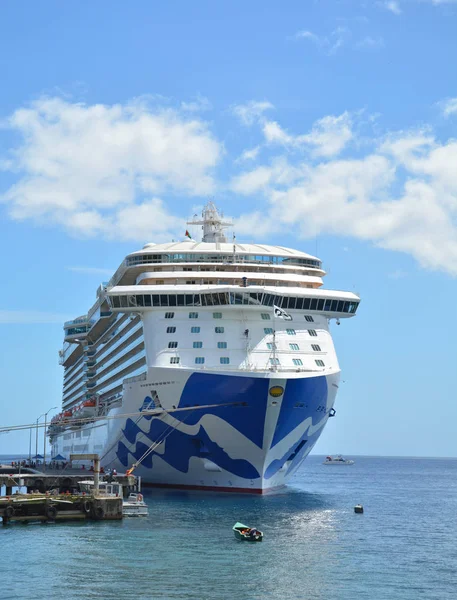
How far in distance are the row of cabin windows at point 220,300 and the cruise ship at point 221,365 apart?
0.17 feet

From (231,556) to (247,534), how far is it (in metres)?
2.97

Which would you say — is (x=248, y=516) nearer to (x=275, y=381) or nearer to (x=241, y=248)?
(x=275, y=381)

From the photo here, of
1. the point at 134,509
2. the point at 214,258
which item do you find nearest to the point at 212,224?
the point at 214,258

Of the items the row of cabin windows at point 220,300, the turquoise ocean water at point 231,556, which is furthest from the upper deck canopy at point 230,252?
the turquoise ocean water at point 231,556

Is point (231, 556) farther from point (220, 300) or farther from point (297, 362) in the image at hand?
point (220, 300)

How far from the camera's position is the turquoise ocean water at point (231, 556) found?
25328mm

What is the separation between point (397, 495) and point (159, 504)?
27.2 m

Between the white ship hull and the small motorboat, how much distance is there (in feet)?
32.2

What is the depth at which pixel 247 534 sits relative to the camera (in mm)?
32844

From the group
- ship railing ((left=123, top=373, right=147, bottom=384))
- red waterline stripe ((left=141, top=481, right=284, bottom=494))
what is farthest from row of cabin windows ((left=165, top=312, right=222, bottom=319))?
red waterline stripe ((left=141, top=481, right=284, bottom=494))

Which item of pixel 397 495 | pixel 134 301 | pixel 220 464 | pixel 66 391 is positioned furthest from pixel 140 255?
pixel 66 391

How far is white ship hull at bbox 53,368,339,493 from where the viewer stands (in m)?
42.8

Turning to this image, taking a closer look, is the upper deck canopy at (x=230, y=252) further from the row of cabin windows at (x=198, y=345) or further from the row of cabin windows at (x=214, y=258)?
the row of cabin windows at (x=198, y=345)

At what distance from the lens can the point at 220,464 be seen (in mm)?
44688
